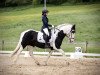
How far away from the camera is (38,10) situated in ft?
23.5

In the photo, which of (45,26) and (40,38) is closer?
(45,26)

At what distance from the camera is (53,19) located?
7.30 m

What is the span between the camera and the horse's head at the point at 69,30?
291 inches

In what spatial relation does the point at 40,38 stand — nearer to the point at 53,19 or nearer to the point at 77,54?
the point at 53,19

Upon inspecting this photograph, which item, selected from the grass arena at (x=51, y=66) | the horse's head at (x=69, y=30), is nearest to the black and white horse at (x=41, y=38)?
the horse's head at (x=69, y=30)

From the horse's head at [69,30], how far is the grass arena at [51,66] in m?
0.40

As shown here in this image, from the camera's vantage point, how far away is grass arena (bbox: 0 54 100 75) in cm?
670

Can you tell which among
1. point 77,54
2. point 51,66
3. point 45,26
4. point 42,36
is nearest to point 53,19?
point 45,26

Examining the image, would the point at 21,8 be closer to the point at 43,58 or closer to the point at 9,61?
the point at 9,61

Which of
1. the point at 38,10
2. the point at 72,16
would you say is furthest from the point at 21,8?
the point at 72,16

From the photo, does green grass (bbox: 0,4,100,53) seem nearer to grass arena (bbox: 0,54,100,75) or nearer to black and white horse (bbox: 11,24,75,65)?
black and white horse (bbox: 11,24,75,65)

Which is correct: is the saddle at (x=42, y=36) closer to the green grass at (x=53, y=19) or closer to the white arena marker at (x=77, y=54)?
the green grass at (x=53, y=19)

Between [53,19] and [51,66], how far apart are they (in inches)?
31.6

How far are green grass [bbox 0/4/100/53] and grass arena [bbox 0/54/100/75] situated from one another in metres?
0.36
